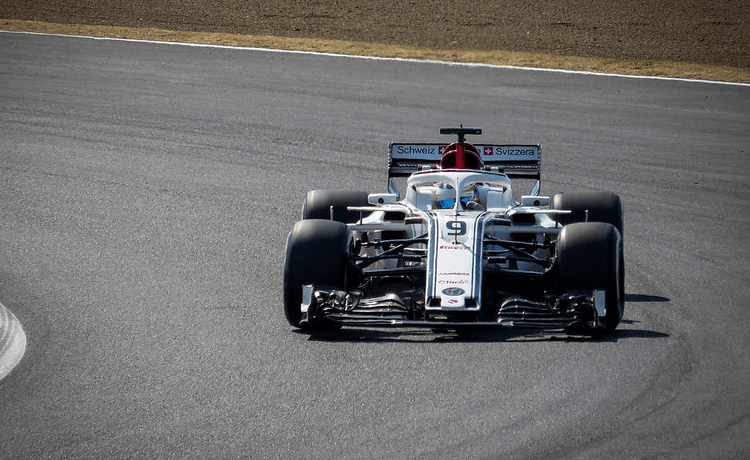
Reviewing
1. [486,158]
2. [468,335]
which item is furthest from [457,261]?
[486,158]

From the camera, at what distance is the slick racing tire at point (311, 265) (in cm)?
793

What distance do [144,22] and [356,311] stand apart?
19.0 metres

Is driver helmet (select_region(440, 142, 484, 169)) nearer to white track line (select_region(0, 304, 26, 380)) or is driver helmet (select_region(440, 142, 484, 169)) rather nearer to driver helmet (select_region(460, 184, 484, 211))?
driver helmet (select_region(460, 184, 484, 211))

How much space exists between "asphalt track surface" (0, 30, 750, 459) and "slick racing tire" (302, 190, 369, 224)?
71 cm

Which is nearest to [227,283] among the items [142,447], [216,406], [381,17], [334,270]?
[334,270]

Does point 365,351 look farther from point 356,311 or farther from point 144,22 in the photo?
point 144,22

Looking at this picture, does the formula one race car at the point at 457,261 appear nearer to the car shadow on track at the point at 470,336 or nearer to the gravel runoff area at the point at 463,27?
the car shadow on track at the point at 470,336

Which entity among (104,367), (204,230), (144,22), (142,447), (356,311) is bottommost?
(142,447)

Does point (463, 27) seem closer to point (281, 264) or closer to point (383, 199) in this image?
point (281, 264)

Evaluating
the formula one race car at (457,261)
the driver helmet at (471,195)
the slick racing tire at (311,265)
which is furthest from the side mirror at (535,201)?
the slick racing tire at (311,265)

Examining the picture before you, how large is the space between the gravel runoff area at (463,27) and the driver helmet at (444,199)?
11.2m

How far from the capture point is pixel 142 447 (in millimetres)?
5934

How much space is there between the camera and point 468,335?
7.77 m

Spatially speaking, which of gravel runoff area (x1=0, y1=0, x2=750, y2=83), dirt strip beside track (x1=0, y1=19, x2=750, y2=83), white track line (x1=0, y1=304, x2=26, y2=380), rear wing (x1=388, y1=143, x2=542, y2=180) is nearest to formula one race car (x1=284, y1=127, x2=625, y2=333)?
rear wing (x1=388, y1=143, x2=542, y2=180)
